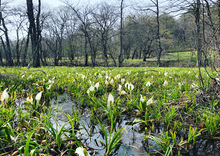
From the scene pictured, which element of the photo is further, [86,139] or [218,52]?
[218,52]

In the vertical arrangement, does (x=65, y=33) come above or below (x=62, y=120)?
above

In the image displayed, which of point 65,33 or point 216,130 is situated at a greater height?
point 65,33

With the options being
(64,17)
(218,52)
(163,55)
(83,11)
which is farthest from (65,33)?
(218,52)

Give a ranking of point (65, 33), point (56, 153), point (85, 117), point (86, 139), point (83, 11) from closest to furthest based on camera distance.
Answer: point (56, 153) < point (86, 139) < point (85, 117) < point (83, 11) < point (65, 33)

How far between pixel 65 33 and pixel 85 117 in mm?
31355

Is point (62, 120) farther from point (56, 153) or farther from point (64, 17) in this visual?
point (64, 17)

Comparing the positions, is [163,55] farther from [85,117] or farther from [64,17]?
[85,117]

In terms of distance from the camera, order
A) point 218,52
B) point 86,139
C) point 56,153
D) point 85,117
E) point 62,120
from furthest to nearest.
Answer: point 218,52
point 85,117
point 62,120
point 86,139
point 56,153

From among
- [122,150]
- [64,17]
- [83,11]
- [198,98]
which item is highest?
[64,17]

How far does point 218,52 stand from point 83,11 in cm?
1925

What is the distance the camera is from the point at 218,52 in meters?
2.42

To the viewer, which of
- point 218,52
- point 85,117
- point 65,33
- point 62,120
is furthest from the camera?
point 65,33

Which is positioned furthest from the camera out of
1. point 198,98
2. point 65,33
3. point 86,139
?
point 65,33

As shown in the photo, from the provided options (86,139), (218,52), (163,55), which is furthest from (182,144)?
(163,55)
